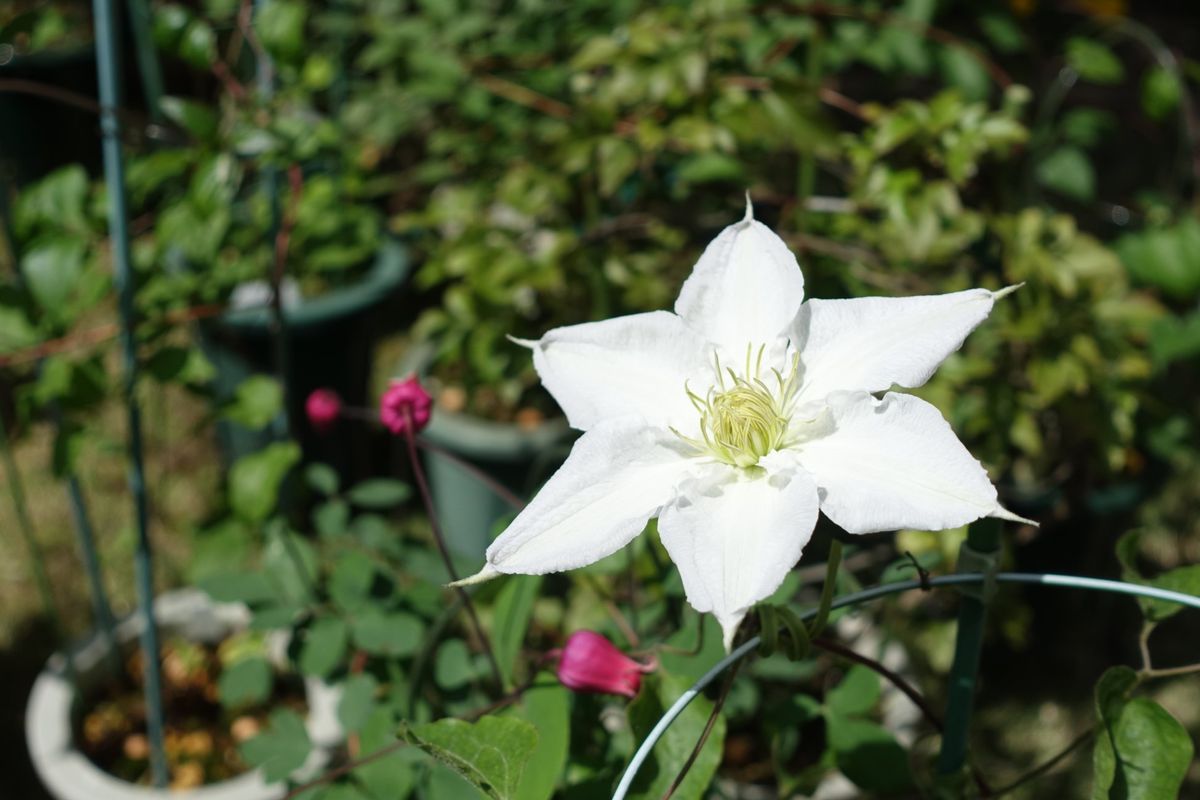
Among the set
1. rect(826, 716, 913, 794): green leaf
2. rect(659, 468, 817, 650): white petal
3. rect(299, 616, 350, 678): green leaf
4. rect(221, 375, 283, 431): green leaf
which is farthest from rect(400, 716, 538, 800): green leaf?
rect(221, 375, 283, 431): green leaf

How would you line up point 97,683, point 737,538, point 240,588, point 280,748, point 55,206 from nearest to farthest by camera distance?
point 737,538 < point 280,748 < point 240,588 < point 55,206 < point 97,683

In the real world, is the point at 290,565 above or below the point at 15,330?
below

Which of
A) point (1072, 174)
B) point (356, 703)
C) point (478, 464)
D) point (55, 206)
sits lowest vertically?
point (478, 464)

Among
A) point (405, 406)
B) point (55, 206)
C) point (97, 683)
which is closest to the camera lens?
point (405, 406)

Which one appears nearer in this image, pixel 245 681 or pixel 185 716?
pixel 245 681

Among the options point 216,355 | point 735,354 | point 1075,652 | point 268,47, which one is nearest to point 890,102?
point 1075,652

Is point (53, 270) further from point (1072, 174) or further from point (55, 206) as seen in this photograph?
point (1072, 174)

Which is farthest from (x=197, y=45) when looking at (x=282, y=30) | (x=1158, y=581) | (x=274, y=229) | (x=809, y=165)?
(x=1158, y=581)
